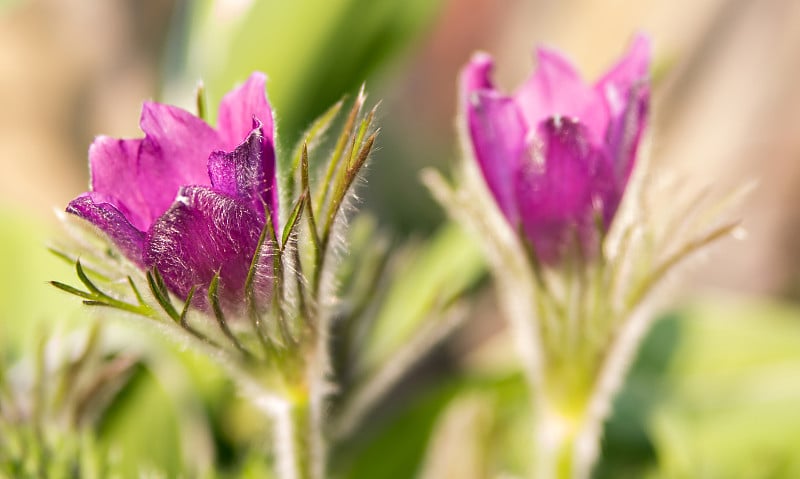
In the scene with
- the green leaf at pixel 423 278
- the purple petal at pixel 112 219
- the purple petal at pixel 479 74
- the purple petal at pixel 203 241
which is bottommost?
the purple petal at pixel 203 241

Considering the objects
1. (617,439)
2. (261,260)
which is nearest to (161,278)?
(261,260)

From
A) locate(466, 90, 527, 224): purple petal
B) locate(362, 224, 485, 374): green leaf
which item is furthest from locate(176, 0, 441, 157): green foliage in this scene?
locate(466, 90, 527, 224): purple petal

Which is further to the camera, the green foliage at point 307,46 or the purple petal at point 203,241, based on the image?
the green foliage at point 307,46

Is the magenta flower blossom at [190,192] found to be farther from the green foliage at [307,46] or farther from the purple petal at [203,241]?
the green foliage at [307,46]

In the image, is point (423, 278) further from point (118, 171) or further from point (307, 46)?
point (118, 171)

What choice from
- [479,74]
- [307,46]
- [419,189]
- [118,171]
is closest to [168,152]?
[118,171]

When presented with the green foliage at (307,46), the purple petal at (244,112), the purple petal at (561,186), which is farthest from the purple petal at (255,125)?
the green foliage at (307,46)
